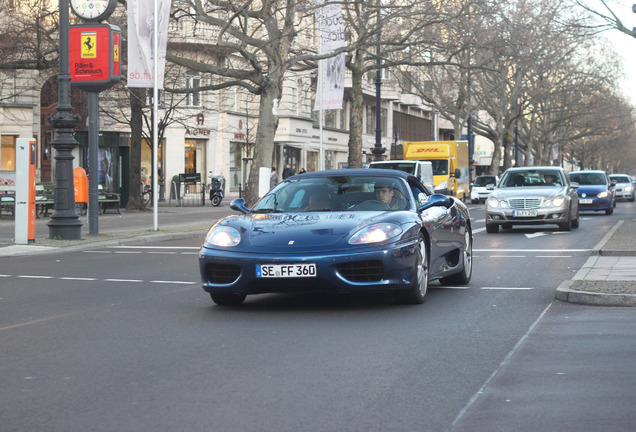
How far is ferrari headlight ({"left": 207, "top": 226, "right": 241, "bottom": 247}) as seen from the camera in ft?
32.3

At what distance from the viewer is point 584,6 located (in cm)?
2845

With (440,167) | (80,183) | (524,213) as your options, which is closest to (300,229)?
(524,213)

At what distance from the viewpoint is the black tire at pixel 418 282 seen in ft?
32.9

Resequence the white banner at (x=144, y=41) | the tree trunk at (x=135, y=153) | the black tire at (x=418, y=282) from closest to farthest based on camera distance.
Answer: the black tire at (x=418, y=282)
the white banner at (x=144, y=41)
the tree trunk at (x=135, y=153)

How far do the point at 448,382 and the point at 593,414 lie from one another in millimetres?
1113

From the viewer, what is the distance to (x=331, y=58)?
32.8 metres

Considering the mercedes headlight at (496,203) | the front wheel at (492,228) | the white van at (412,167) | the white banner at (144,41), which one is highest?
the white banner at (144,41)

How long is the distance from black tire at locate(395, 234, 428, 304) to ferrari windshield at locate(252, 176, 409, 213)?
543 millimetres

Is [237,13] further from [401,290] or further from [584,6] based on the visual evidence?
[401,290]

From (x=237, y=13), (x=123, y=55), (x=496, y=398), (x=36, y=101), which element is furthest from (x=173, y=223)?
(x=496, y=398)

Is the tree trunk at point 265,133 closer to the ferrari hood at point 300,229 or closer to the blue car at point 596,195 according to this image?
the blue car at point 596,195

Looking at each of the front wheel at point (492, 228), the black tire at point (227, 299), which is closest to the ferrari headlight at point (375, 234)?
the black tire at point (227, 299)

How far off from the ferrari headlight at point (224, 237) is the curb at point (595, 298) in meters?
3.38

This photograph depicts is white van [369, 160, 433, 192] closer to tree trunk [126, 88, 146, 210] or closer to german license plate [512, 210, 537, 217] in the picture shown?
german license plate [512, 210, 537, 217]
